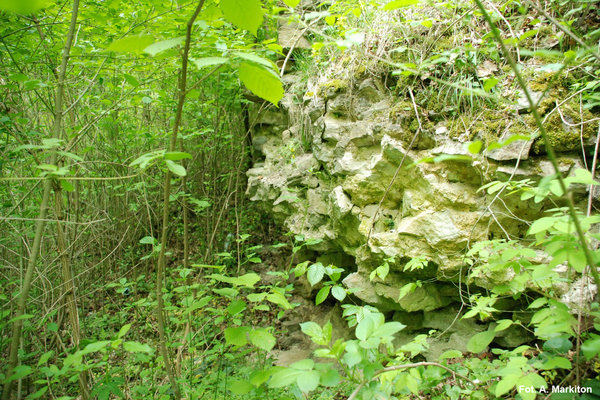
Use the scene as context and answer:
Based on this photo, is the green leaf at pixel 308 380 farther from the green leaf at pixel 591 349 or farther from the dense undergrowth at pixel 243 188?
the green leaf at pixel 591 349

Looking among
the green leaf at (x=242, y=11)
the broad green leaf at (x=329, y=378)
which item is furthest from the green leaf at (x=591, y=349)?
the green leaf at (x=242, y=11)

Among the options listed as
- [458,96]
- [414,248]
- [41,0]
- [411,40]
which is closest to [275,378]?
[41,0]

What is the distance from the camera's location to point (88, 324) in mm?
3277

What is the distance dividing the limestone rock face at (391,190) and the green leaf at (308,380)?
0.95 metres

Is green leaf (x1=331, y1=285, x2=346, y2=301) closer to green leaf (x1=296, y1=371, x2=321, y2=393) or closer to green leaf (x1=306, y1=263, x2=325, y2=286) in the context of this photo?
green leaf (x1=306, y1=263, x2=325, y2=286)

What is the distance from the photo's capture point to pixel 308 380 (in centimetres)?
84

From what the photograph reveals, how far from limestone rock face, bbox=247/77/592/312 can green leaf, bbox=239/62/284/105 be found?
103 cm

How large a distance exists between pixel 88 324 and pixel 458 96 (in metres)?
4.13

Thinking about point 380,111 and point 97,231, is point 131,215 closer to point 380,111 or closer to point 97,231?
point 97,231

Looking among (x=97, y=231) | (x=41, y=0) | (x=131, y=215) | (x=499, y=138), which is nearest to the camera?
(x=41, y=0)

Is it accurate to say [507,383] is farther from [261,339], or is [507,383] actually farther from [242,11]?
[242,11]

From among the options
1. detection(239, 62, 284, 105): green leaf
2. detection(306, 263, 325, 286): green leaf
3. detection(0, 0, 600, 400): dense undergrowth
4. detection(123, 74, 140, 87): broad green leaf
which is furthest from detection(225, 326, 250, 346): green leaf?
detection(123, 74, 140, 87): broad green leaf

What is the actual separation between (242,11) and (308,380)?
Answer: 967 mm

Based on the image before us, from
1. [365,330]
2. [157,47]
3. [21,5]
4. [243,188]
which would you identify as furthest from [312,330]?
[243,188]
